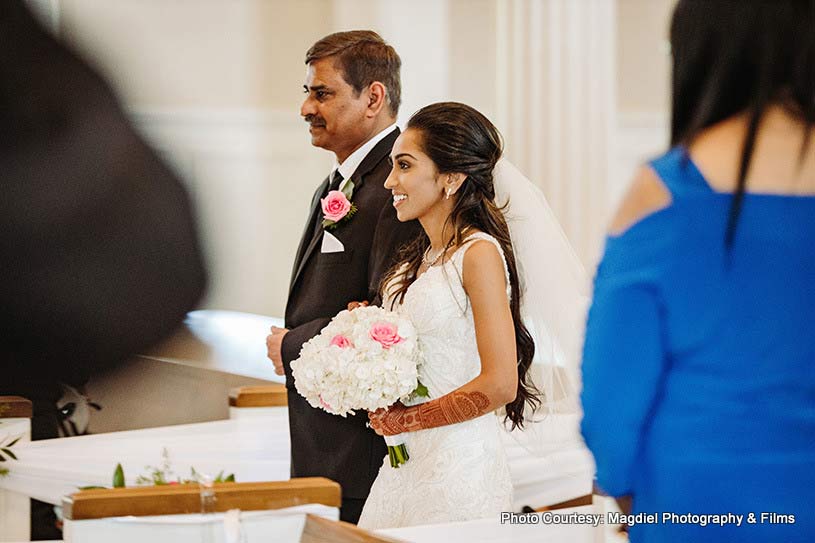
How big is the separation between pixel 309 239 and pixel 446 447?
80cm

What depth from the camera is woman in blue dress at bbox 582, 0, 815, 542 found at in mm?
1507

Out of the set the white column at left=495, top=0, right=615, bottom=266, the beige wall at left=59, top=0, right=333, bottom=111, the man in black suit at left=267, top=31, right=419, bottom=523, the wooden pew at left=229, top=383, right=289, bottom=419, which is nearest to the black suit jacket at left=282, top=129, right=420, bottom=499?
the man in black suit at left=267, top=31, right=419, bottom=523

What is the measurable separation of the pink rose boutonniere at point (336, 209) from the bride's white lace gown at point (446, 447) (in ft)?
1.23

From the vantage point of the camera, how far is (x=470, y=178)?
282 centimetres

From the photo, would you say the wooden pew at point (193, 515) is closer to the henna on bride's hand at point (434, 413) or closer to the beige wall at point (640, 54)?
the henna on bride's hand at point (434, 413)

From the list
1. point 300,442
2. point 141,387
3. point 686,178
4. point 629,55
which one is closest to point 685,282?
point 686,178

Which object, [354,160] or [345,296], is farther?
[354,160]

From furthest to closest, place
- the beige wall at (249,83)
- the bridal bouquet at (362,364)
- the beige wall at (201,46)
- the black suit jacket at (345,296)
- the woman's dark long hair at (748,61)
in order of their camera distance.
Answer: the beige wall at (201,46) < the beige wall at (249,83) < the black suit jacket at (345,296) < the bridal bouquet at (362,364) < the woman's dark long hair at (748,61)

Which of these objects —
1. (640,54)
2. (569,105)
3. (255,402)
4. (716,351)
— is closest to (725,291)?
(716,351)

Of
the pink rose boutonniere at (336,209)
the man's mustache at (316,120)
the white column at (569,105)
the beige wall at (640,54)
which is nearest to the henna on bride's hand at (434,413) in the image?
the pink rose boutonniere at (336,209)

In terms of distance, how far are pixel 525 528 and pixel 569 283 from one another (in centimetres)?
67

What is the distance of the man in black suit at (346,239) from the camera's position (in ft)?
9.89

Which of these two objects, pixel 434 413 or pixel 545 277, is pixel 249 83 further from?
pixel 434 413

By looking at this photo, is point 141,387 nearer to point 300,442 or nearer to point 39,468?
point 39,468
